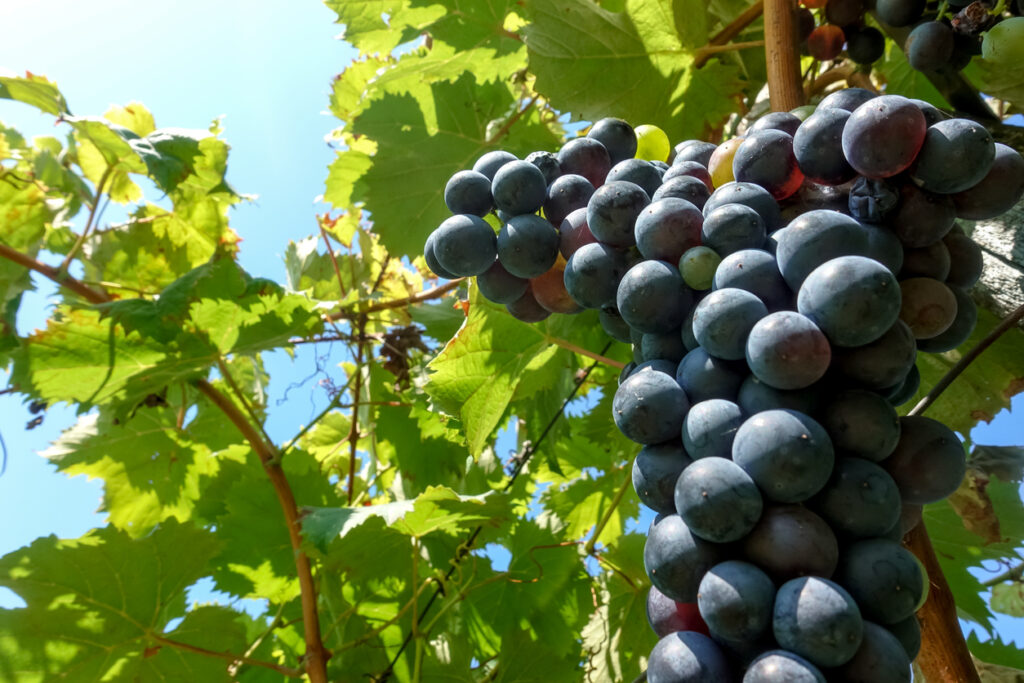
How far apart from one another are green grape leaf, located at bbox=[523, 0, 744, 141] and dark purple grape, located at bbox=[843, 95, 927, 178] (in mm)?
897

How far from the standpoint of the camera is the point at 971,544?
5.17ft

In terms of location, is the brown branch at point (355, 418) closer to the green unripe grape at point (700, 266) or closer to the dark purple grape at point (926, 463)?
the green unripe grape at point (700, 266)

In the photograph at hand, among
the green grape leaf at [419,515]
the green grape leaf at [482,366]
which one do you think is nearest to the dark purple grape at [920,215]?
the green grape leaf at [482,366]

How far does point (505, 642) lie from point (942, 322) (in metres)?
1.26

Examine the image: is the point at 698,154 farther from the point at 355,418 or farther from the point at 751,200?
the point at 355,418

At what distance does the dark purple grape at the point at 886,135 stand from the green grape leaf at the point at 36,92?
2053mm

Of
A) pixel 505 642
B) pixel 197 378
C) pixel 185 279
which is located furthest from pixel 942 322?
pixel 197 378

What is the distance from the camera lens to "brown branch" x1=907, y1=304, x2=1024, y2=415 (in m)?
0.82

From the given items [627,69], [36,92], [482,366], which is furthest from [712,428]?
[36,92]

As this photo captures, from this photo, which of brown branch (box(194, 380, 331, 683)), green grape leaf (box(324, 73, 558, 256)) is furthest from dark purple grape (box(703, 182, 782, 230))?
green grape leaf (box(324, 73, 558, 256))

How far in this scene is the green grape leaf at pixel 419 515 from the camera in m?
1.30

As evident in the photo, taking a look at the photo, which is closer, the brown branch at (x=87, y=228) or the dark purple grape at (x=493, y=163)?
the dark purple grape at (x=493, y=163)

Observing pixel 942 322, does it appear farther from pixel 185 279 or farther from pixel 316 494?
pixel 185 279

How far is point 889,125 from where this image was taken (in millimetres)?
686
